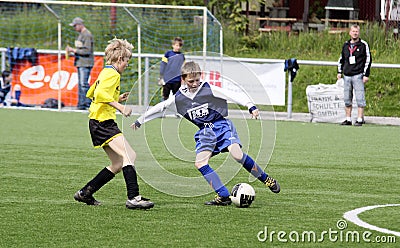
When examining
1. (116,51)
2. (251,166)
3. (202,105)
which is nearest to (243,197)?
(251,166)

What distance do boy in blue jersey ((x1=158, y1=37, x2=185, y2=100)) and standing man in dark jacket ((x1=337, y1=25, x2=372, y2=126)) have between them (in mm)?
3394

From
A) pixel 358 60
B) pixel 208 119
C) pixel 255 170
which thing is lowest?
pixel 255 170

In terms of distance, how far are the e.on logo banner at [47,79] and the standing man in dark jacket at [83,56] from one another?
258 mm

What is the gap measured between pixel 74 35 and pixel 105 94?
18647mm

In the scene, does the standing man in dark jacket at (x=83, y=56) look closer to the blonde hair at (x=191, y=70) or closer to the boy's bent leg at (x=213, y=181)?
the boy's bent leg at (x=213, y=181)

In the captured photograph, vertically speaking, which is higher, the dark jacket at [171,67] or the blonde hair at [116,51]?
the blonde hair at [116,51]

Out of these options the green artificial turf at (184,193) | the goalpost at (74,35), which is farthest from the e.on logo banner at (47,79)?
the green artificial turf at (184,193)

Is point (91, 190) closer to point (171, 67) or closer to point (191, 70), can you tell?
point (191, 70)

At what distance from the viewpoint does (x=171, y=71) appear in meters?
18.0

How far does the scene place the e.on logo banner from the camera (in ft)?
70.8

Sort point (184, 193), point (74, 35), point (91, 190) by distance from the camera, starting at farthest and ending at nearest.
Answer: point (74, 35)
point (184, 193)
point (91, 190)

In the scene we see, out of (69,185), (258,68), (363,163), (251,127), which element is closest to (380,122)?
(258,68)

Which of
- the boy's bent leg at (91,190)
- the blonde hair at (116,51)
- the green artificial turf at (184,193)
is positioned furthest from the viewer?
the boy's bent leg at (91,190)

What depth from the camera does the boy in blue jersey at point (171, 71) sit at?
1773 centimetres
